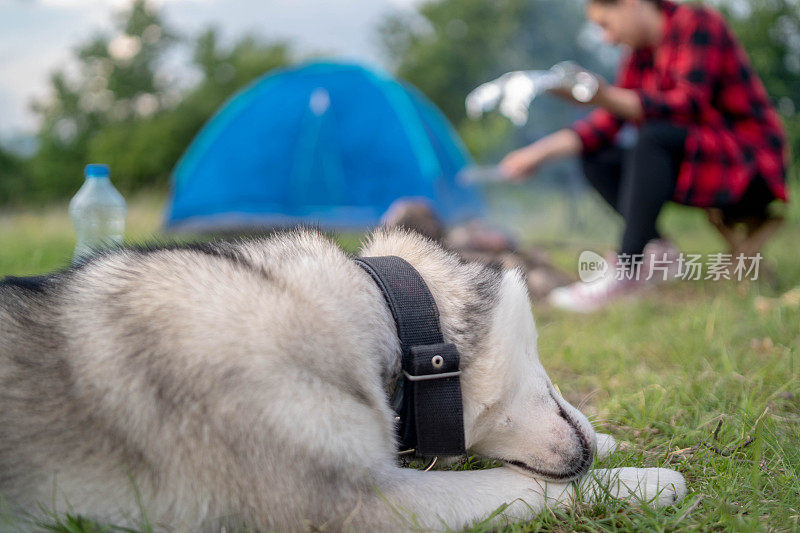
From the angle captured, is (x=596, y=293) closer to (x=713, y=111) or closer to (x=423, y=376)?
(x=713, y=111)

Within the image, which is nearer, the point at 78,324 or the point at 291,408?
the point at 291,408

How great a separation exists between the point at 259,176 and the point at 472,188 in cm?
238

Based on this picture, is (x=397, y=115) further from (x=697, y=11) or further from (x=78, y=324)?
(x=78, y=324)

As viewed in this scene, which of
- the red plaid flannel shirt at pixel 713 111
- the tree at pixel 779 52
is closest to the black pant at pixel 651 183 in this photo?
the red plaid flannel shirt at pixel 713 111

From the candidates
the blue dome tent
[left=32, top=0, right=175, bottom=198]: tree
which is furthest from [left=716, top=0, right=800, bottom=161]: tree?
[left=32, top=0, right=175, bottom=198]: tree

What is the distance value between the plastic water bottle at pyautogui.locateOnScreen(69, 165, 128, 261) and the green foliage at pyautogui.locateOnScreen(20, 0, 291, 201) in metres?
21.1

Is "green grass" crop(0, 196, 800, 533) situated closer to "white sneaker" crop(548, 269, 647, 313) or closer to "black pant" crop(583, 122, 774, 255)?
"white sneaker" crop(548, 269, 647, 313)

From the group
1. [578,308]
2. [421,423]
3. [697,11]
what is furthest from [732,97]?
[421,423]

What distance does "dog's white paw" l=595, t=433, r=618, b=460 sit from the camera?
5.39 feet

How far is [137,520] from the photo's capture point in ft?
4.03

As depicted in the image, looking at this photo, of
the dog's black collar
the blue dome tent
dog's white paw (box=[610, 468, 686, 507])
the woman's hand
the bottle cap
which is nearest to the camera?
the dog's black collar

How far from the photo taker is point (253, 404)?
1.20 metres

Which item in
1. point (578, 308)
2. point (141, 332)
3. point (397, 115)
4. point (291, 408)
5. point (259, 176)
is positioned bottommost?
point (578, 308)

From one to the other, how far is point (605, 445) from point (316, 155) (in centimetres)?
611
